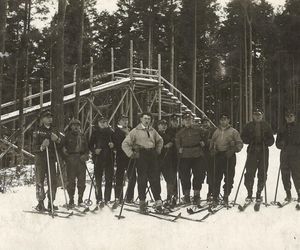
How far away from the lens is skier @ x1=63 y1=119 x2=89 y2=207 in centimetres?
925

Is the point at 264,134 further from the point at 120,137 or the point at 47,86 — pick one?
the point at 47,86

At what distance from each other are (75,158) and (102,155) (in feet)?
1.87

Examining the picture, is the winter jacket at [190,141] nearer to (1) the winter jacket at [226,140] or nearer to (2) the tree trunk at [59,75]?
(1) the winter jacket at [226,140]

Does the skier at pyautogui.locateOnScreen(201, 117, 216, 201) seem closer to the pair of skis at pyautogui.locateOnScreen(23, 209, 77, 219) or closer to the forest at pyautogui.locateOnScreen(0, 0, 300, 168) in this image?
the pair of skis at pyautogui.locateOnScreen(23, 209, 77, 219)

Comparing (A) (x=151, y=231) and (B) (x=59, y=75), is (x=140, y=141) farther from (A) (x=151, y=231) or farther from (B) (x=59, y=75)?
(B) (x=59, y=75)

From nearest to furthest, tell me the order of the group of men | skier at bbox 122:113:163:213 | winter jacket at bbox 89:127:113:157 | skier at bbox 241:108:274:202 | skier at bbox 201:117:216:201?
skier at bbox 122:113:163:213
the group of men
skier at bbox 241:108:274:202
winter jacket at bbox 89:127:113:157
skier at bbox 201:117:216:201

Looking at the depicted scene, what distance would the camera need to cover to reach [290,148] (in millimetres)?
8930

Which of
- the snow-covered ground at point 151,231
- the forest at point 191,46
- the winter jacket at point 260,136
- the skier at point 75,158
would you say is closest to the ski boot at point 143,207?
the snow-covered ground at point 151,231

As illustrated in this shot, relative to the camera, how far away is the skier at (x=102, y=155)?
9.43 m

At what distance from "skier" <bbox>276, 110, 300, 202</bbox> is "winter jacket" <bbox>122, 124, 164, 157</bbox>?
2516 millimetres

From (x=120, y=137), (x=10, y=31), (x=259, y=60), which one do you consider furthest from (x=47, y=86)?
(x=120, y=137)

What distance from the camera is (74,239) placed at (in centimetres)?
680

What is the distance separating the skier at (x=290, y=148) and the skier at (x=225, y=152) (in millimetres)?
905

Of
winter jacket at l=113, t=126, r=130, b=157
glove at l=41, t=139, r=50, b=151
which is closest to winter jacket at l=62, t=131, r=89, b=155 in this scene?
glove at l=41, t=139, r=50, b=151
